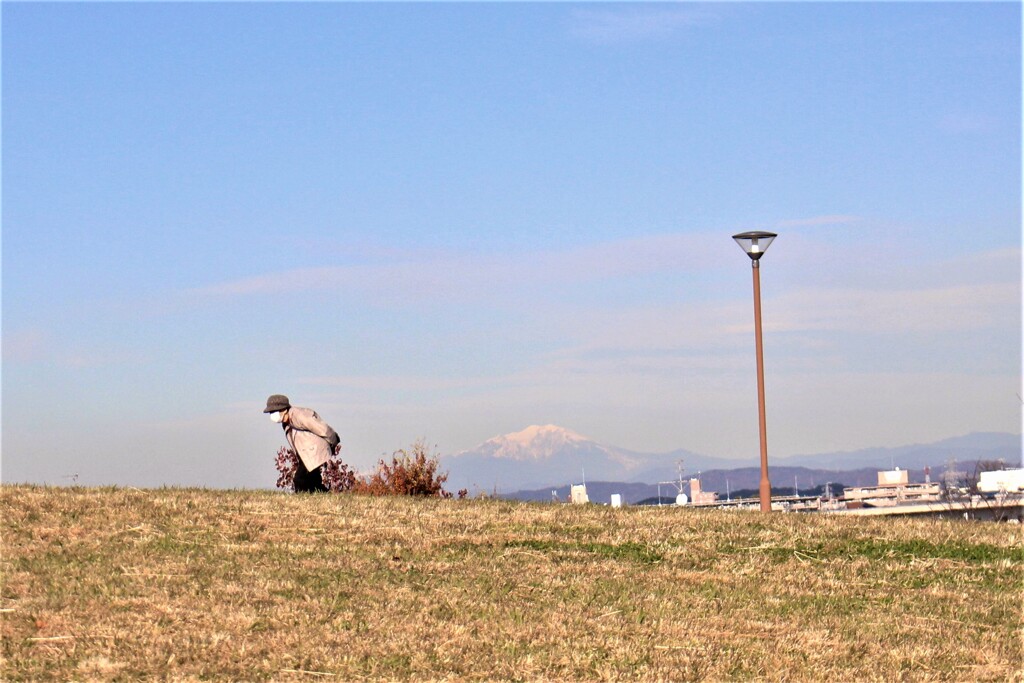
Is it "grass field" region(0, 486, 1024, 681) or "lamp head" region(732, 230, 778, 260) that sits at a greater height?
"lamp head" region(732, 230, 778, 260)

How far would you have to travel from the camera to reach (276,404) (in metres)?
15.7

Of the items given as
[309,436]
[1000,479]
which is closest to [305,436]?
[309,436]

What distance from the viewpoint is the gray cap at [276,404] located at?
15.7 metres

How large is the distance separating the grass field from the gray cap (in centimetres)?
190

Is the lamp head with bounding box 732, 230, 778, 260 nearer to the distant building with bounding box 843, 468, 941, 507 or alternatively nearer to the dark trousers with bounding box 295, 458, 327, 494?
the dark trousers with bounding box 295, 458, 327, 494

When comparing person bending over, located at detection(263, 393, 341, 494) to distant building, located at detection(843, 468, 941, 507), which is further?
distant building, located at detection(843, 468, 941, 507)

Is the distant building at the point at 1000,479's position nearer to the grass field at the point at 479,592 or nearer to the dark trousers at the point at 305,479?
the grass field at the point at 479,592

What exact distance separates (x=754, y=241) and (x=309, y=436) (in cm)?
748

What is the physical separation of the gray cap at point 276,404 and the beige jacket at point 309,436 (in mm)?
105

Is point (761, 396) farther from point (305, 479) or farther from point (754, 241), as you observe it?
point (305, 479)

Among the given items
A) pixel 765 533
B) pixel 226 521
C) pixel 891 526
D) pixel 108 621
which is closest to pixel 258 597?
pixel 108 621

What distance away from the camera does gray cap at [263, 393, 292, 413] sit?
1572 centimetres

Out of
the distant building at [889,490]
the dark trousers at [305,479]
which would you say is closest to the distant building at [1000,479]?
the dark trousers at [305,479]

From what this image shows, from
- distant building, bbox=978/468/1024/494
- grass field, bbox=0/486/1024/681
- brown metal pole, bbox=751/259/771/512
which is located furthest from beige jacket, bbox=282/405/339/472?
distant building, bbox=978/468/1024/494
